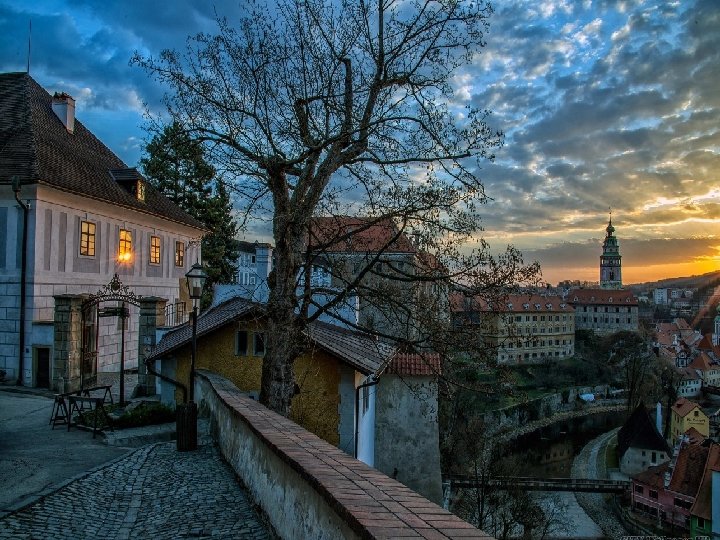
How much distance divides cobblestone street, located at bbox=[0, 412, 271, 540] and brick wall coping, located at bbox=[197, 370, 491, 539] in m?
0.96

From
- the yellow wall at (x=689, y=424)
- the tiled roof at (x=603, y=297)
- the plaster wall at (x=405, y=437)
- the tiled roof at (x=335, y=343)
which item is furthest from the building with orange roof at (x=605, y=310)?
the tiled roof at (x=335, y=343)

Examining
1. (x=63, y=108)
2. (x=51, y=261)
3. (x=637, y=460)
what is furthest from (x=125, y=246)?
(x=637, y=460)

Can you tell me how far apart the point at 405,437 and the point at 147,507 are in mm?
11542

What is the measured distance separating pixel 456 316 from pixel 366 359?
3439 millimetres

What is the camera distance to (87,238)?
1991 cm

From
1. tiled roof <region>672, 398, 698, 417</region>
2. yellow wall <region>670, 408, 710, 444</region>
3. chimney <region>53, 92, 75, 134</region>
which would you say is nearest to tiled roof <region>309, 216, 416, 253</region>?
chimney <region>53, 92, 75, 134</region>

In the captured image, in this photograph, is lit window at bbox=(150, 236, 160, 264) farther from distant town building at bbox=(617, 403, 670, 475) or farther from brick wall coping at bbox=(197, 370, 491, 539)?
distant town building at bbox=(617, 403, 670, 475)

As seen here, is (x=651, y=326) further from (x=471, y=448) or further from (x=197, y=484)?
(x=197, y=484)

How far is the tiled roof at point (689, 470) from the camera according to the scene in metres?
40.7

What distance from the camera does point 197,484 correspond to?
7.24 metres

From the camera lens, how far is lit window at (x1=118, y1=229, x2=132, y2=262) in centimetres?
2236

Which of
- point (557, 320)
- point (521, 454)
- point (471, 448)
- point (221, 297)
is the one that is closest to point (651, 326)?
point (557, 320)

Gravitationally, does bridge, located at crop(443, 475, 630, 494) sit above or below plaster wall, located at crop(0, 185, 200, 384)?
below

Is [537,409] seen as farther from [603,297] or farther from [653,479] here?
[603,297]
